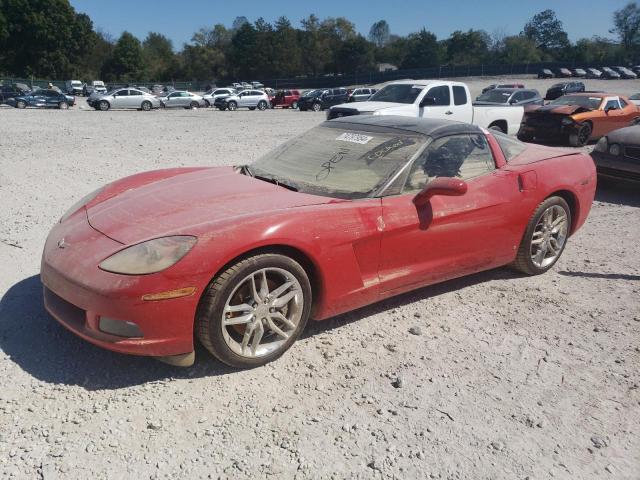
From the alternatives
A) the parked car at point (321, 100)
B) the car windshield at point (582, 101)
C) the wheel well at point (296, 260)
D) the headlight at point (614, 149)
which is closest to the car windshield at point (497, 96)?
the car windshield at point (582, 101)

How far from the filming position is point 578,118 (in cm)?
1312

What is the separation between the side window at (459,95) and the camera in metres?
13.3

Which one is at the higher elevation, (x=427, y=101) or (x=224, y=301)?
(x=427, y=101)

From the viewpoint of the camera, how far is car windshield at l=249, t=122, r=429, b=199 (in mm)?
3604

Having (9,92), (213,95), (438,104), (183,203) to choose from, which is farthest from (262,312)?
(213,95)

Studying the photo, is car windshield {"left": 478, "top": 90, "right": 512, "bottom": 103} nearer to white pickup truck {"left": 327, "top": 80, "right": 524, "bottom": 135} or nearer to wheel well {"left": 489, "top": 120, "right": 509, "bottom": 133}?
white pickup truck {"left": 327, "top": 80, "right": 524, "bottom": 135}

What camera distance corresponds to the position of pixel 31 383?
111 inches

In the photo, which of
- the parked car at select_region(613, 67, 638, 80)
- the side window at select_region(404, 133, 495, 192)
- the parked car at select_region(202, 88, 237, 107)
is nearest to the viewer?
the side window at select_region(404, 133, 495, 192)

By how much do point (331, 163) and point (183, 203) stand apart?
1.12 meters

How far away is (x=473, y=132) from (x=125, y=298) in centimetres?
293

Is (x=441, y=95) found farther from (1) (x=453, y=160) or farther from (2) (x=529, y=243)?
(1) (x=453, y=160)

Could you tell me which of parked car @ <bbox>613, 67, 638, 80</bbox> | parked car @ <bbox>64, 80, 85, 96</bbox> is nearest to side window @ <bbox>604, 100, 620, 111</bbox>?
parked car @ <bbox>64, 80, 85, 96</bbox>

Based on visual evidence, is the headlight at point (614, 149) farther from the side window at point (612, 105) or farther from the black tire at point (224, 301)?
the side window at point (612, 105)

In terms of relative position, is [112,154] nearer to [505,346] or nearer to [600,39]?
[505,346]
